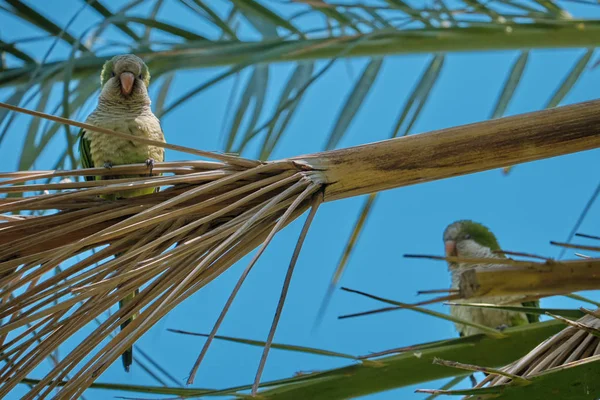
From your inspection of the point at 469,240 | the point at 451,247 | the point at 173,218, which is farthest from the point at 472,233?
the point at 173,218

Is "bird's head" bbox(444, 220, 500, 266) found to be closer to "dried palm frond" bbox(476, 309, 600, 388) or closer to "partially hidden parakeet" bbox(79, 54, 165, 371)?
"partially hidden parakeet" bbox(79, 54, 165, 371)

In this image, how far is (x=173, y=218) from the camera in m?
1.20

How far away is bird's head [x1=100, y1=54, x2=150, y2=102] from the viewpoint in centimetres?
257

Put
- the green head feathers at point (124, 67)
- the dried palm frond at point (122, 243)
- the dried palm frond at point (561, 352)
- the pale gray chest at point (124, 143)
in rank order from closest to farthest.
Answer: the dried palm frond at point (122, 243)
the dried palm frond at point (561, 352)
the pale gray chest at point (124, 143)
the green head feathers at point (124, 67)

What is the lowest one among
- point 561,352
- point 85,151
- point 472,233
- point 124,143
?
point 561,352

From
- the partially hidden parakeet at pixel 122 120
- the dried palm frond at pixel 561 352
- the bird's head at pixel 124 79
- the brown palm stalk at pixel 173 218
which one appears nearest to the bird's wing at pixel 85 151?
the partially hidden parakeet at pixel 122 120

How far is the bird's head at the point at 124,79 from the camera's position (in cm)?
257

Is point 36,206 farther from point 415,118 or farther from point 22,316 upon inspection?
point 415,118

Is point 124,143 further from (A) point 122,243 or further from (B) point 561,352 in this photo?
(B) point 561,352

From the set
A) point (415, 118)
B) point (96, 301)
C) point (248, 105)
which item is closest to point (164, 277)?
point (96, 301)

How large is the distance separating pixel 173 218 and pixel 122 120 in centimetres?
131

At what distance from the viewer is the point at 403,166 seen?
1.25 meters

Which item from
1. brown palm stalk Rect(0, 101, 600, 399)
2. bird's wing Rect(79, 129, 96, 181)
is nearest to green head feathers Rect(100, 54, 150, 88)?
bird's wing Rect(79, 129, 96, 181)

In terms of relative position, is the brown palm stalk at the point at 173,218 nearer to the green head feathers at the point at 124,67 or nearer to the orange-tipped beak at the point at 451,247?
the green head feathers at the point at 124,67
